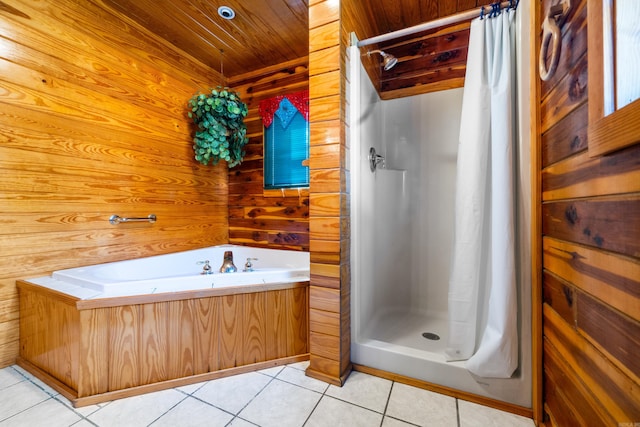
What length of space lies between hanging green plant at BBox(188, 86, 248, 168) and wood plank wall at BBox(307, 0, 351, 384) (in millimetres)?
1124

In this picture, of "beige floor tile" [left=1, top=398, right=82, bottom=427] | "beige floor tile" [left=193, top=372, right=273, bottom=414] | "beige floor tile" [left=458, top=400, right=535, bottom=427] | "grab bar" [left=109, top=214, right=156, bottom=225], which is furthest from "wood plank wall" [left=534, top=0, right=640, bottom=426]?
"grab bar" [left=109, top=214, right=156, bottom=225]

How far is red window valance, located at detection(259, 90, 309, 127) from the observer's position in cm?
238

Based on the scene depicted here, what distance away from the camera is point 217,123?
89.4 inches

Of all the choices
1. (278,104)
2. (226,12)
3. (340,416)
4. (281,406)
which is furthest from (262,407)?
(226,12)

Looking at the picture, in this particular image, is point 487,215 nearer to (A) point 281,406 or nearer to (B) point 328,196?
(B) point 328,196

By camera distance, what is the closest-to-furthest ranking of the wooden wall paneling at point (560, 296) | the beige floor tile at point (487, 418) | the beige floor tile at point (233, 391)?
the wooden wall paneling at point (560, 296) < the beige floor tile at point (487, 418) < the beige floor tile at point (233, 391)

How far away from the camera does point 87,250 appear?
177 centimetres

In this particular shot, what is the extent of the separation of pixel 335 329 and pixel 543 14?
5.29 ft

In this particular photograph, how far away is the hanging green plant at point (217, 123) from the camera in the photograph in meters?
2.21

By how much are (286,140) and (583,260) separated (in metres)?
2.24

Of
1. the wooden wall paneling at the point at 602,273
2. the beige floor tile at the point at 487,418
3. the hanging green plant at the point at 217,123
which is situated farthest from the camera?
the hanging green plant at the point at 217,123

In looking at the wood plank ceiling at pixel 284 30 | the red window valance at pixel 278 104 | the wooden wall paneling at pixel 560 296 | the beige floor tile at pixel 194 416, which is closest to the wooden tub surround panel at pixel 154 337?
the beige floor tile at pixel 194 416

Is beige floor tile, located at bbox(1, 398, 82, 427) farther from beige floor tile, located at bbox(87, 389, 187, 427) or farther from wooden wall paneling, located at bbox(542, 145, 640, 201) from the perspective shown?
wooden wall paneling, located at bbox(542, 145, 640, 201)

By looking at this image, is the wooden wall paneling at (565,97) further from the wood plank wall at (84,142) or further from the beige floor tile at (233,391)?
the wood plank wall at (84,142)
